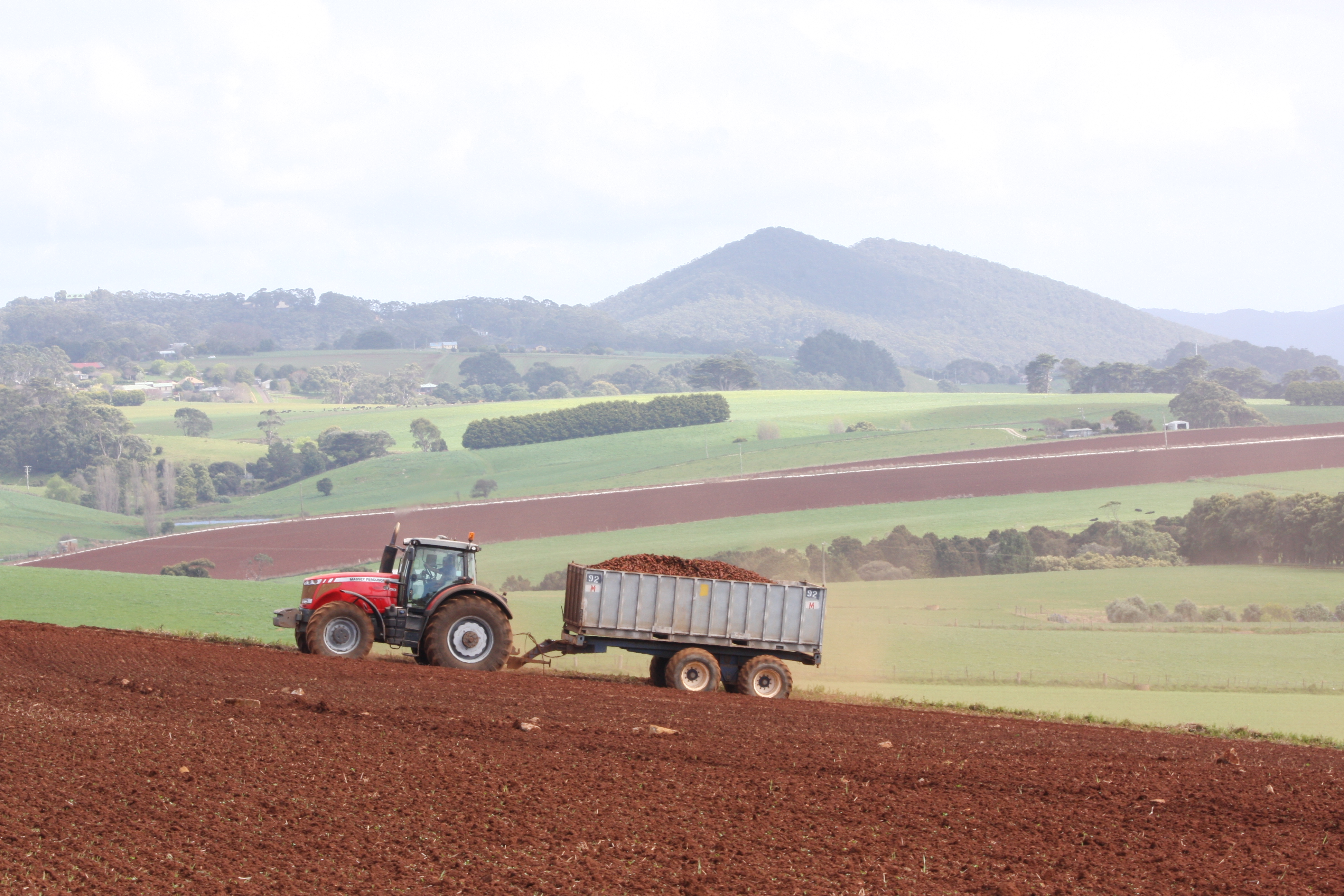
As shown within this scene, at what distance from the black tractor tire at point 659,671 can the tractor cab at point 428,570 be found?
12.2 ft

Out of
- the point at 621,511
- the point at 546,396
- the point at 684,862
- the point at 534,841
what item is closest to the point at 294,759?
the point at 534,841

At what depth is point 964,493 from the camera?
72750 mm

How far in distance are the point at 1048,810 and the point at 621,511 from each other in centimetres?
5854

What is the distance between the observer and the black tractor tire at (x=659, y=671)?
20.5 meters

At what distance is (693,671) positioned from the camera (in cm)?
1994

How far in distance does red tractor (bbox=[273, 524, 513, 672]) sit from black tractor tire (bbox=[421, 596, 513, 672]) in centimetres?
1

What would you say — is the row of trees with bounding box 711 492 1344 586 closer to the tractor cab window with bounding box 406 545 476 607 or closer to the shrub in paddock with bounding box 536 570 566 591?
the shrub in paddock with bounding box 536 570 566 591

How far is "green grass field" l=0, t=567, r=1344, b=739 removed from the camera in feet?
92.1

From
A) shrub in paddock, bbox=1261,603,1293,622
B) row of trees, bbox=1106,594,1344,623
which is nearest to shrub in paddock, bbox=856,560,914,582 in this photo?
row of trees, bbox=1106,594,1344,623

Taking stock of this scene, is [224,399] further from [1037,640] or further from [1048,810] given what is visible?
[1048,810]

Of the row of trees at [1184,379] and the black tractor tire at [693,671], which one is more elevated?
the row of trees at [1184,379]

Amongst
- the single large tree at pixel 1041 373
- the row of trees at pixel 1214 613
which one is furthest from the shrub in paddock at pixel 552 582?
the single large tree at pixel 1041 373

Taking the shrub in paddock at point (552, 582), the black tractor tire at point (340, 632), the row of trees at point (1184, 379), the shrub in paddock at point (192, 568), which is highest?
the row of trees at point (1184, 379)

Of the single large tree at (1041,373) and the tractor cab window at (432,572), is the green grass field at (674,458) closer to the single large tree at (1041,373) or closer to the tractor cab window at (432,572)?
the single large tree at (1041,373)
